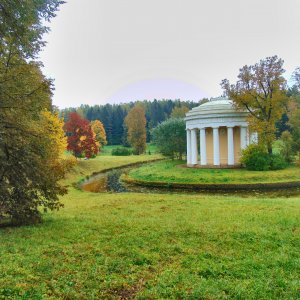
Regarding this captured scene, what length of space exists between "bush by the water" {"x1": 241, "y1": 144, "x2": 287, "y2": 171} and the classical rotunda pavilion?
2.85 meters

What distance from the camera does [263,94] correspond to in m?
31.8

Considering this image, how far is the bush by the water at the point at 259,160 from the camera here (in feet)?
→ 94.7

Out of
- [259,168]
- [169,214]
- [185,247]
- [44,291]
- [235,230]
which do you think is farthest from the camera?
[259,168]

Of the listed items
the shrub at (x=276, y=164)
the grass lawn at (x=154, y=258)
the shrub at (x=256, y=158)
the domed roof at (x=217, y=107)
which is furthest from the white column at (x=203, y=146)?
the grass lawn at (x=154, y=258)

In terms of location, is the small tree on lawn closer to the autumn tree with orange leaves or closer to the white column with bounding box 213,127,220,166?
the white column with bounding box 213,127,220,166

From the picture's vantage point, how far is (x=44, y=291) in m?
5.46

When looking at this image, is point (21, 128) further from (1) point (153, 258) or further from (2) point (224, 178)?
(2) point (224, 178)

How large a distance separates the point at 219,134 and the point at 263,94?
6430 mm

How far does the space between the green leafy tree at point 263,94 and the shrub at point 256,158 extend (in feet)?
3.38

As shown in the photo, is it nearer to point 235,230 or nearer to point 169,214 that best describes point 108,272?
point 235,230

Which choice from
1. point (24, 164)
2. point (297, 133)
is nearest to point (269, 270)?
point (24, 164)

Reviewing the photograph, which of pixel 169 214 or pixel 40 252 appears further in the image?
pixel 169 214

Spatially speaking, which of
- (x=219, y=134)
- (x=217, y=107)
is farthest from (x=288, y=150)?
(x=217, y=107)

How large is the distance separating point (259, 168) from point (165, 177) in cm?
864
